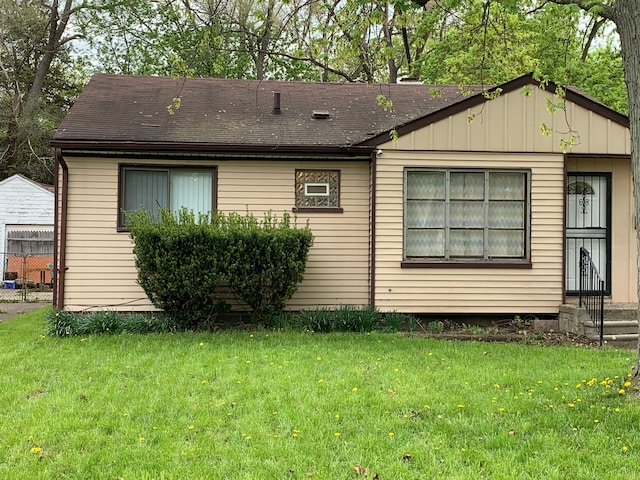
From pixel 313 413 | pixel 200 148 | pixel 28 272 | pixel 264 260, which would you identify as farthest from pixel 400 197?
pixel 28 272

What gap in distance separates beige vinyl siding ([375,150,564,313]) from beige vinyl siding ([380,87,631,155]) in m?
0.17

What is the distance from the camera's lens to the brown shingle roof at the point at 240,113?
952cm

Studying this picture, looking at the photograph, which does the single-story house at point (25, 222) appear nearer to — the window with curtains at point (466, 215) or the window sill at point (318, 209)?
the window sill at point (318, 209)

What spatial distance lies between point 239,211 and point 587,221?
6325 millimetres

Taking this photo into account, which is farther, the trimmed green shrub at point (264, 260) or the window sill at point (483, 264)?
the window sill at point (483, 264)

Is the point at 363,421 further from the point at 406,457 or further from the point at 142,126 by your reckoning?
the point at 142,126

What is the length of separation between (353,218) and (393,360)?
146 inches

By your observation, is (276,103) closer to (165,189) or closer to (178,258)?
(165,189)

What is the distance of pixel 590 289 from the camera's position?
991 cm

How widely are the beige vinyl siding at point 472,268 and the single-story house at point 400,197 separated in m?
0.02

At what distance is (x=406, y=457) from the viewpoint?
12.9 ft

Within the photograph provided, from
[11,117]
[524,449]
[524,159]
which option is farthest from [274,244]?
[11,117]

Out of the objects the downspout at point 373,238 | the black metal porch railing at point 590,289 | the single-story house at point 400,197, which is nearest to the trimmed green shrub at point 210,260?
the single-story house at point 400,197

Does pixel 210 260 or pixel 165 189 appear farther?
pixel 165 189
